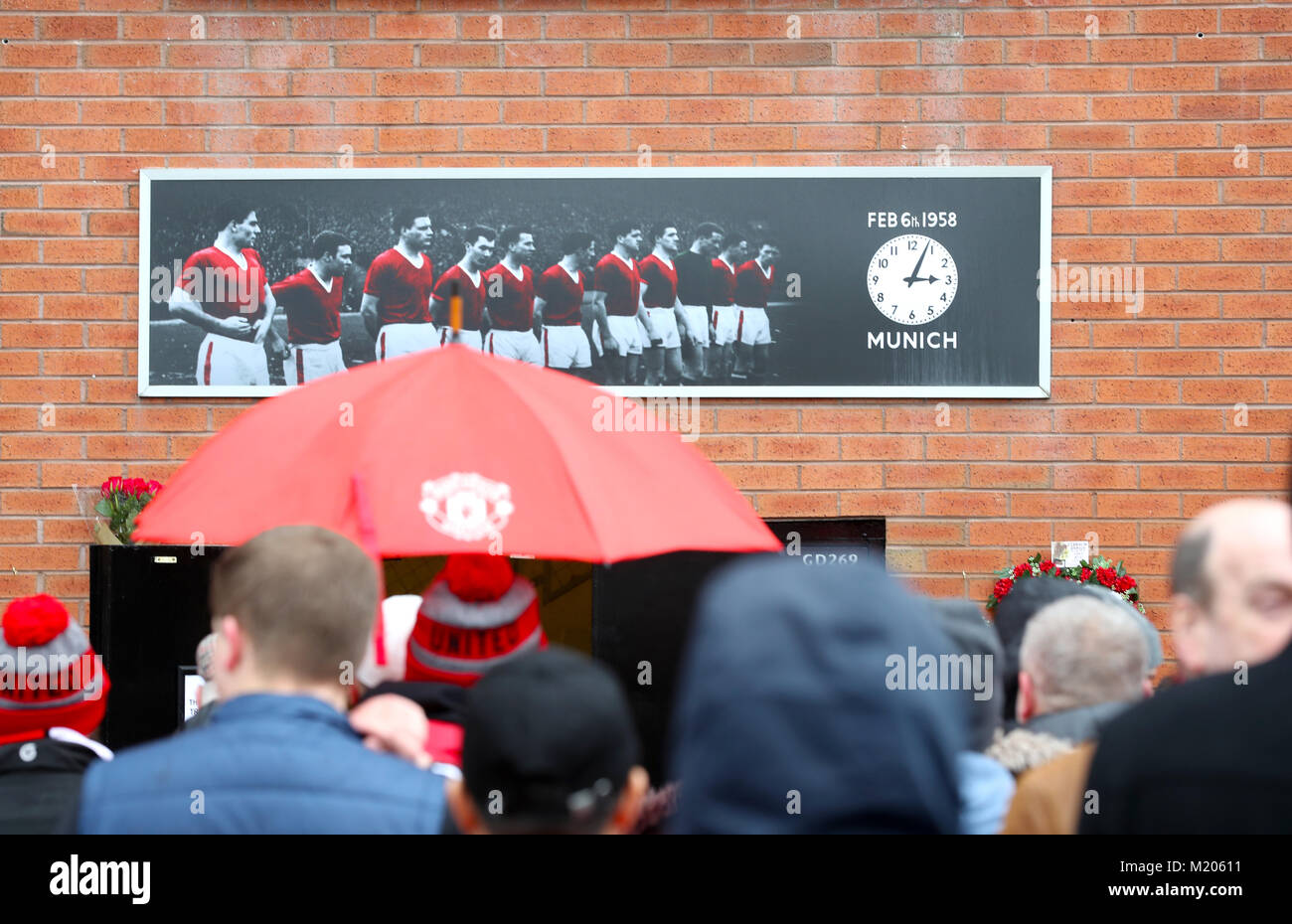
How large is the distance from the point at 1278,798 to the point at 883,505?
3.92m

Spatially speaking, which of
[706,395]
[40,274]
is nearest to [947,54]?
[706,395]

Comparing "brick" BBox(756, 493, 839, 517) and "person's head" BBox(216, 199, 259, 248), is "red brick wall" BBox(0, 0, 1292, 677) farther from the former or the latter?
"person's head" BBox(216, 199, 259, 248)

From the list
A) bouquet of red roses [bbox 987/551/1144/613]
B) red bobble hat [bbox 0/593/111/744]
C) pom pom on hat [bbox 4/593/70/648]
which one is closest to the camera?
red bobble hat [bbox 0/593/111/744]

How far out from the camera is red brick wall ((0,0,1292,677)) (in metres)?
5.44

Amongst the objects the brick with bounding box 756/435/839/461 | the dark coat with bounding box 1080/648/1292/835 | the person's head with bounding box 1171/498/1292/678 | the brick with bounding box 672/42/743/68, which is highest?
the brick with bounding box 672/42/743/68

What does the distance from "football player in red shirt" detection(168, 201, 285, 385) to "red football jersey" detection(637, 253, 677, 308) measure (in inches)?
65.7

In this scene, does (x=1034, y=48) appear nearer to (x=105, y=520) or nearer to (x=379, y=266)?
(x=379, y=266)

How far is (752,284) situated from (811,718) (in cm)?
450

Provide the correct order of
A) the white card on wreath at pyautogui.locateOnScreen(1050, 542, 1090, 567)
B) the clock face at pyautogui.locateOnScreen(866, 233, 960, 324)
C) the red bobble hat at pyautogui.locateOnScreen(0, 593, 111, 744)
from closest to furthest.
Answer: the red bobble hat at pyautogui.locateOnScreen(0, 593, 111, 744), the white card on wreath at pyautogui.locateOnScreen(1050, 542, 1090, 567), the clock face at pyautogui.locateOnScreen(866, 233, 960, 324)

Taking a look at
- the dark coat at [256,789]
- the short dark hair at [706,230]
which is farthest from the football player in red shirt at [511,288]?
the dark coat at [256,789]

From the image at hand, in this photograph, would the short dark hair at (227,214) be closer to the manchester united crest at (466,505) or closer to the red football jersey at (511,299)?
the red football jersey at (511,299)

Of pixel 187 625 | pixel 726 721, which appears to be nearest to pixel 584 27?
pixel 187 625

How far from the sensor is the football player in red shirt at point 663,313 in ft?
18.0

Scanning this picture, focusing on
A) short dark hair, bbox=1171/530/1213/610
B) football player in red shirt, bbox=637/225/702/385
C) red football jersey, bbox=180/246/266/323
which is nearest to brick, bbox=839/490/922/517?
football player in red shirt, bbox=637/225/702/385
